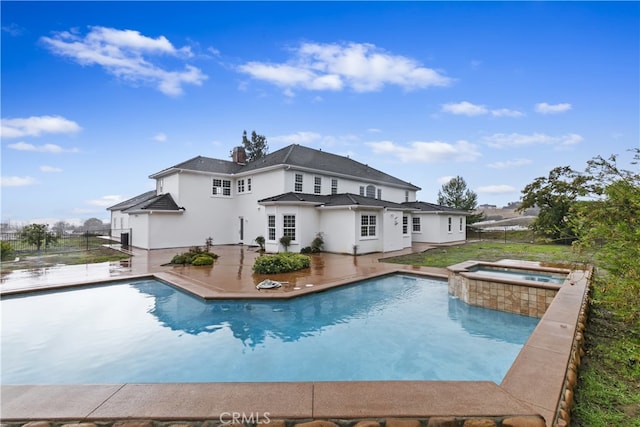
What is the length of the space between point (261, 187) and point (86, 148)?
39.5ft

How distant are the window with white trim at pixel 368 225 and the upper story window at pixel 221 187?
11936 mm

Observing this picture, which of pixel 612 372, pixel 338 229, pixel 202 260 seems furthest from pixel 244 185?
pixel 612 372

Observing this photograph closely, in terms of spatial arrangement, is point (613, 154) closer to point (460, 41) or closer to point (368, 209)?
point (460, 41)

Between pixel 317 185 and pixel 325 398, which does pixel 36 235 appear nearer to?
pixel 317 185

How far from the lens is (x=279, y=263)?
1145cm

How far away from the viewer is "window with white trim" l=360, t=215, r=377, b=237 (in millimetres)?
17484

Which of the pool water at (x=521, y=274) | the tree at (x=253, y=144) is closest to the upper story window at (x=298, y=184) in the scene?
the pool water at (x=521, y=274)

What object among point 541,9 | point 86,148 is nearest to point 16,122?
point 86,148

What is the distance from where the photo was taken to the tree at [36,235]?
62.3 ft

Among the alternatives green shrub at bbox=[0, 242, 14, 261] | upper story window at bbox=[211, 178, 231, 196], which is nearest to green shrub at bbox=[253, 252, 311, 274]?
upper story window at bbox=[211, 178, 231, 196]

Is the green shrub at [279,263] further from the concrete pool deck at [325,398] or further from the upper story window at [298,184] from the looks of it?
the upper story window at [298,184]

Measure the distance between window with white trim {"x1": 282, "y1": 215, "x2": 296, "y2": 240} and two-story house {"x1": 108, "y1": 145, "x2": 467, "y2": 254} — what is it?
0.06 meters

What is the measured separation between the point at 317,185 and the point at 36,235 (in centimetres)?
1916

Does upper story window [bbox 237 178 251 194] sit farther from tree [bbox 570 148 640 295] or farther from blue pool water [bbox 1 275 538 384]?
tree [bbox 570 148 640 295]
